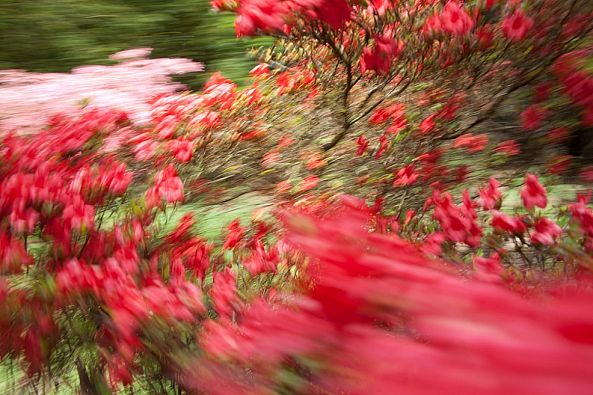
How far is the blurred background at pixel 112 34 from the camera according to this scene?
16.0 ft

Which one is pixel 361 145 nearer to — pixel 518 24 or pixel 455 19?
pixel 455 19

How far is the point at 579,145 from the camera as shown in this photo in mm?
2967

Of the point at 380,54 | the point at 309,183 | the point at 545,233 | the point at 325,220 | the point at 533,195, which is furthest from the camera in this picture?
the point at 309,183

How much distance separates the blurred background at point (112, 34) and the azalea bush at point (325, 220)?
64.1 inches

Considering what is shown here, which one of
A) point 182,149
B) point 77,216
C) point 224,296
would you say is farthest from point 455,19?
point 77,216

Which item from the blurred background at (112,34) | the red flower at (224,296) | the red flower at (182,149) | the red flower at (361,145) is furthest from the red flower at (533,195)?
the blurred background at (112,34)

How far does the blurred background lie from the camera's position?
4.86 m

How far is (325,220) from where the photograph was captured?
0.83m

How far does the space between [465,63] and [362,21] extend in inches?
21.5

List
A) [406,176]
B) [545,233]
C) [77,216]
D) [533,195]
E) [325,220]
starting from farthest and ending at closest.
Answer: [406,176] → [533,195] → [545,233] → [77,216] → [325,220]

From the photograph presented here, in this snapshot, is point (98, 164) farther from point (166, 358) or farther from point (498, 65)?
point (498, 65)

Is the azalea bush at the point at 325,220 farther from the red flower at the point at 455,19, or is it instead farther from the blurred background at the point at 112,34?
the blurred background at the point at 112,34

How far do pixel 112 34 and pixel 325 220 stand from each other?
194 inches

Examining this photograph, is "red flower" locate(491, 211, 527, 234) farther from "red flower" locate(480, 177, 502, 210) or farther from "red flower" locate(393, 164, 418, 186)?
"red flower" locate(393, 164, 418, 186)
